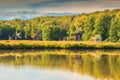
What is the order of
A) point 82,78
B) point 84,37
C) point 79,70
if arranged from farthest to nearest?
1. point 84,37
2. point 79,70
3. point 82,78

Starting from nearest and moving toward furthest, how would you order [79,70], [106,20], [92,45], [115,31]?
[79,70] → [92,45] → [115,31] → [106,20]

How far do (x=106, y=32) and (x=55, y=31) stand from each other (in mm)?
9621

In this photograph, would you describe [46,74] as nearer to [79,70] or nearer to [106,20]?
[79,70]

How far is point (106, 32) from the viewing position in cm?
5978

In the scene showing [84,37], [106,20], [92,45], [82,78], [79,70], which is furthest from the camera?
[84,37]

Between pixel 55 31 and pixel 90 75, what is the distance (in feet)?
143

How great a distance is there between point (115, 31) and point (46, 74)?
115 ft

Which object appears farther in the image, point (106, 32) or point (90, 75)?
point (106, 32)

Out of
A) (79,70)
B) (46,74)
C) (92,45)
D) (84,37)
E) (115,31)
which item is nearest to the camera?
(46,74)

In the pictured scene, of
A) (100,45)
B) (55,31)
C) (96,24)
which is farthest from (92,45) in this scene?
(55,31)

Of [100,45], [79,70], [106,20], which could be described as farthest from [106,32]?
[79,70]

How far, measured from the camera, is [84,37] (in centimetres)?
Answer: 6425

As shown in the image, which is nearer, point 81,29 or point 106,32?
point 106,32

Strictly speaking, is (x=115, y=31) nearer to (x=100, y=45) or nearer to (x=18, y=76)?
(x=100, y=45)
